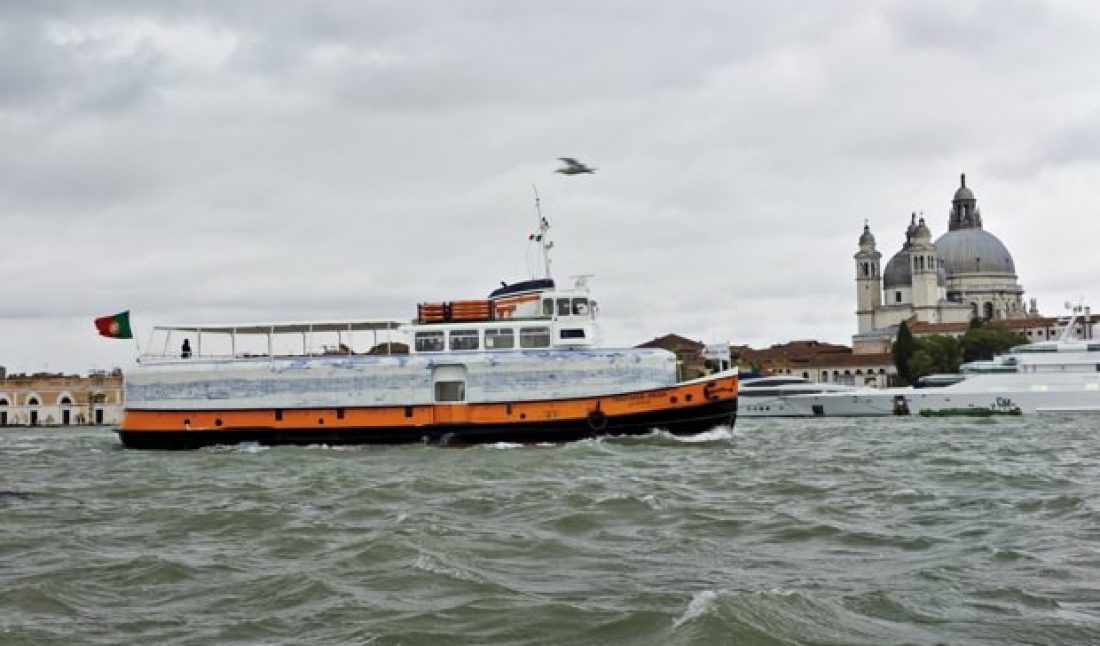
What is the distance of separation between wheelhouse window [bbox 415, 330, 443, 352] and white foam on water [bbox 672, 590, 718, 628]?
27365 mm

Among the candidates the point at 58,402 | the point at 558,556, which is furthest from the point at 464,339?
the point at 58,402

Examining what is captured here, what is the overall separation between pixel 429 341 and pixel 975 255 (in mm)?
144753

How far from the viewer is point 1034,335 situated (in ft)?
492

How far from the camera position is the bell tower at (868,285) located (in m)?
173

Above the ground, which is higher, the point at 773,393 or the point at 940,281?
the point at 940,281

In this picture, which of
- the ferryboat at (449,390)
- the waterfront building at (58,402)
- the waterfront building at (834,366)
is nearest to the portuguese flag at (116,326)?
the ferryboat at (449,390)

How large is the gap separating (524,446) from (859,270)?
14461 cm

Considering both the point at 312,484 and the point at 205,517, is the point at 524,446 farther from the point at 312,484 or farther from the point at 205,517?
the point at 205,517

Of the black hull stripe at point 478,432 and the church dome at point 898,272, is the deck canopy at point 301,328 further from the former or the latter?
the church dome at point 898,272

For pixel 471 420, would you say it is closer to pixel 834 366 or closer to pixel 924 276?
pixel 834 366

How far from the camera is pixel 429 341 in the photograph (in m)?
39.3

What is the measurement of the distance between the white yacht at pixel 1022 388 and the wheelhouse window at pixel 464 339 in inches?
1999

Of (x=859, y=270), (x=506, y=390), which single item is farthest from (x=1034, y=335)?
(x=506, y=390)

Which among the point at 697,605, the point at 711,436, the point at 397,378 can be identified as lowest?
the point at 697,605
